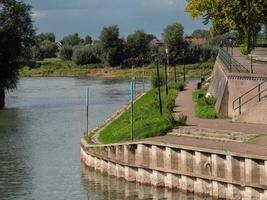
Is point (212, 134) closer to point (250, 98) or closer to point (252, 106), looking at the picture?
point (252, 106)

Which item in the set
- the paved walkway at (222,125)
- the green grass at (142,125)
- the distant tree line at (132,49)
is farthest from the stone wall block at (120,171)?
the distant tree line at (132,49)

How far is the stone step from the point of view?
2958cm

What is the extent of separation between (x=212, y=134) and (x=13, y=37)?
156 feet

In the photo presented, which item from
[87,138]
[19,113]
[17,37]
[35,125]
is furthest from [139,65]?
[87,138]

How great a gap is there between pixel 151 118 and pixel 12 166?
7783 mm

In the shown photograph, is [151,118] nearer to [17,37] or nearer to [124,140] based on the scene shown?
[124,140]

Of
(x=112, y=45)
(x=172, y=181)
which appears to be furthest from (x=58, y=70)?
(x=172, y=181)

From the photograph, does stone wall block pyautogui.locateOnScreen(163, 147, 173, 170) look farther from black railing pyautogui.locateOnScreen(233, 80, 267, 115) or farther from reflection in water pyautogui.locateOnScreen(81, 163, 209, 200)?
black railing pyautogui.locateOnScreen(233, 80, 267, 115)

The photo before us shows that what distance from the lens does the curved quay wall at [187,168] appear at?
24734 mm

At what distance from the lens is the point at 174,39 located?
142875 mm

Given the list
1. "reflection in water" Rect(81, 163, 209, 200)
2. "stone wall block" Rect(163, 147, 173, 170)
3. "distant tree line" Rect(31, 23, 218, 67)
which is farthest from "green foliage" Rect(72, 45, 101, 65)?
"stone wall block" Rect(163, 147, 173, 170)

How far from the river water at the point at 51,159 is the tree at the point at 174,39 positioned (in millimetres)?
72420

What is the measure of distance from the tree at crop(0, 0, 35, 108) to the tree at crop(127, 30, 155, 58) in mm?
74966

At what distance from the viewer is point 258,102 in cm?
3475
